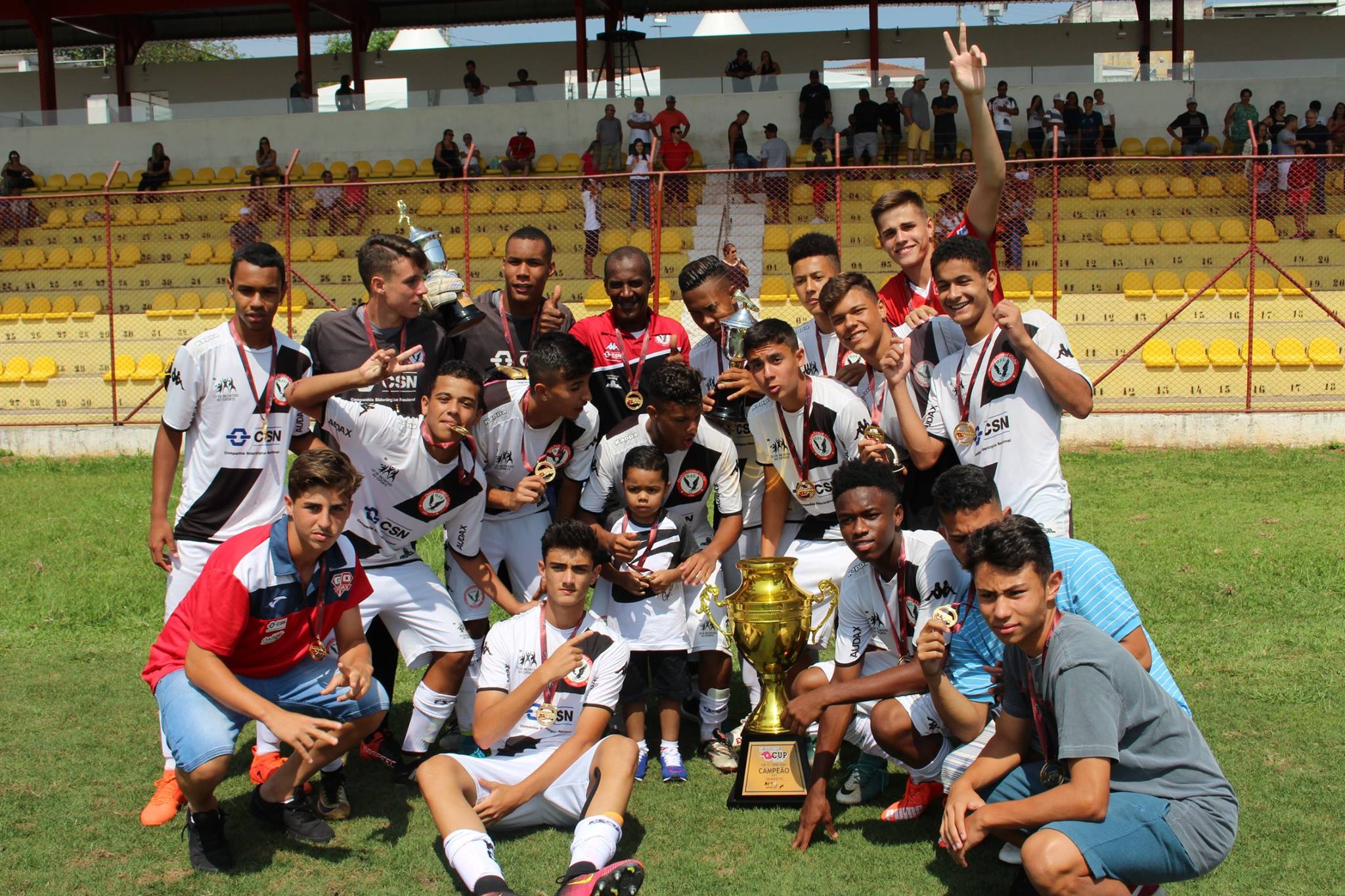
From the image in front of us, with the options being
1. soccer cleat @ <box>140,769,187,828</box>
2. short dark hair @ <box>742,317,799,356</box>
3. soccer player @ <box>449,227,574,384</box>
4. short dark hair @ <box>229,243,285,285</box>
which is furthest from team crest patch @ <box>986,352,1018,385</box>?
soccer cleat @ <box>140,769,187,828</box>

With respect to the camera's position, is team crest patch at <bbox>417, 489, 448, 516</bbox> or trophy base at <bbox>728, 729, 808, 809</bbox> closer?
trophy base at <bbox>728, 729, 808, 809</bbox>

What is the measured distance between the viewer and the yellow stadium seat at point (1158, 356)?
45.4 feet

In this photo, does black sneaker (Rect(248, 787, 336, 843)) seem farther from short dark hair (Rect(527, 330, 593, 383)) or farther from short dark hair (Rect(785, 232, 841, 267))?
short dark hair (Rect(785, 232, 841, 267))

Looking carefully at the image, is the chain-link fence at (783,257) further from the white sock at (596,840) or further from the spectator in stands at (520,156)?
the white sock at (596,840)

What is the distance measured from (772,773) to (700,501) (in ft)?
4.31

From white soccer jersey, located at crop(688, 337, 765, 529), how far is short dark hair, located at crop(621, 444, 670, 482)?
67cm

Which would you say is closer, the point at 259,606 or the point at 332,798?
the point at 259,606

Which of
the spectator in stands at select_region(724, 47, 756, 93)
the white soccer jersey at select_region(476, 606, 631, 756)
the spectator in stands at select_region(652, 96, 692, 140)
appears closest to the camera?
the white soccer jersey at select_region(476, 606, 631, 756)

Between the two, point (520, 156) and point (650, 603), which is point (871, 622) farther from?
point (520, 156)

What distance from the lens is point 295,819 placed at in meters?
4.35

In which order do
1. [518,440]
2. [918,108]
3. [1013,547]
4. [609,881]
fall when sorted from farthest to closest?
1. [918,108]
2. [518,440]
3. [609,881]
4. [1013,547]

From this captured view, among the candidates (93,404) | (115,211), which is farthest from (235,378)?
(115,211)

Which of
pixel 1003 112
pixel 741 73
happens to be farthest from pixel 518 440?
pixel 741 73

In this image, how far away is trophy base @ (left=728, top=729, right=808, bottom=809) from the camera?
4523mm
